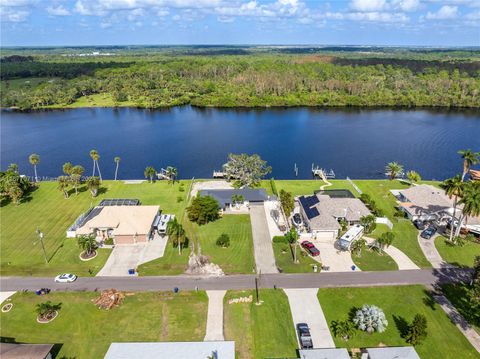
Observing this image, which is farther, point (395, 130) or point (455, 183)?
point (395, 130)

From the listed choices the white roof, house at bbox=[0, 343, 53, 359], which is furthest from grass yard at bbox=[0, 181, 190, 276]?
house at bbox=[0, 343, 53, 359]

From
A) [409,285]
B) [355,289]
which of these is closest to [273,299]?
[355,289]

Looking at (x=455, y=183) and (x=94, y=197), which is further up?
(x=455, y=183)

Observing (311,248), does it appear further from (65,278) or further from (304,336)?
(65,278)

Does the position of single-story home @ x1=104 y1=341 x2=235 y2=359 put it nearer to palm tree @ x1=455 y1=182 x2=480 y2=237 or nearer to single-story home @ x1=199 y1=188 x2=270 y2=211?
single-story home @ x1=199 y1=188 x2=270 y2=211

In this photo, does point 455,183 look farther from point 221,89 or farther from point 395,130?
point 221,89

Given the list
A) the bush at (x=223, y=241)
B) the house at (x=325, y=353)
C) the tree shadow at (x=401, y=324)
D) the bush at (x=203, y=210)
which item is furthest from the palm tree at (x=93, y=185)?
the tree shadow at (x=401, y=324)

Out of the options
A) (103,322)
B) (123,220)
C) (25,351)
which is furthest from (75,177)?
(25,351)

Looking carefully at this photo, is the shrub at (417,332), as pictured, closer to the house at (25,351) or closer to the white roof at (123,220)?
the house at (25,351)
